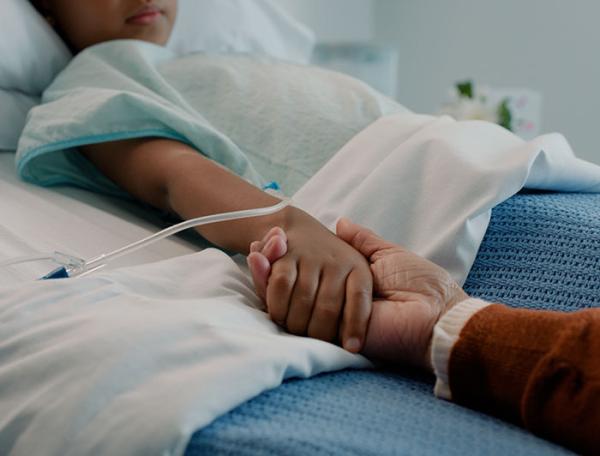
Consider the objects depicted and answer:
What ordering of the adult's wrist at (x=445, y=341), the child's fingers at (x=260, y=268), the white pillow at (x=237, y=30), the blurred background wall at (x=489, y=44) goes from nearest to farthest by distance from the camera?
the adult's wrist at (x=445, y=341)
the child's fingers at (x=260, y=268)
the white pillow at (x=237, y=30)
the blurred background wall at (x=489, y=44)

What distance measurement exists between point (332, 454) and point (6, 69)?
3.31 ft

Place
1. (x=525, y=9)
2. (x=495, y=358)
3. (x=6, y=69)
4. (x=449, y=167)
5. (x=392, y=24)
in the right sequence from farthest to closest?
(x=392, y=24) < (x=525, y=9) < (x=6, y=69) < (x=449, y=167) < (x=495, y=358)

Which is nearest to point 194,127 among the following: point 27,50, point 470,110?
point 27,50

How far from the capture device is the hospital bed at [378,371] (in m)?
0.50

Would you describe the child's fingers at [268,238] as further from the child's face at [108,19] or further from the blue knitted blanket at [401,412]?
the child's face at [108,19]

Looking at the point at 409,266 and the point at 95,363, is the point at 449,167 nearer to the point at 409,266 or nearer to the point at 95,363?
the point at 409,266

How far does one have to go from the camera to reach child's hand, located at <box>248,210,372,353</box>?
0.68 meters

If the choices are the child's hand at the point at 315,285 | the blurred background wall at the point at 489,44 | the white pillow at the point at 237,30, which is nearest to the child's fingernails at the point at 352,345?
the child's hand at the point at 315,285

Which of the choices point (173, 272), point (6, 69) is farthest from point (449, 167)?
point (6, 69)

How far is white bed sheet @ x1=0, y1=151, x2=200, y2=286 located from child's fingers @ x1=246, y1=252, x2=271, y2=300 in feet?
0.62

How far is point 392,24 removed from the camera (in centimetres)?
298

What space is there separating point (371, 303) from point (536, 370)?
180mm

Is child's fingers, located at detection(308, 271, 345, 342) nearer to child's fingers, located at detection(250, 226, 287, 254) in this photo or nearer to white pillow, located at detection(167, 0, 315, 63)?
child's fingers, located at detection(250, 226, 287, 254)

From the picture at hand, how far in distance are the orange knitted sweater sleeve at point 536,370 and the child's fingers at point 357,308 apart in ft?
0.30
